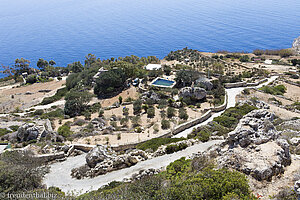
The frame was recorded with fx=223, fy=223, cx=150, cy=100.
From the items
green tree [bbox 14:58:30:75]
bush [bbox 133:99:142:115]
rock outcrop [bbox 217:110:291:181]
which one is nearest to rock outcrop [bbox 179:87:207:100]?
bush [bbox 133:99:142:115]

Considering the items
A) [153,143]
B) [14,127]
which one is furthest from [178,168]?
[14,127]

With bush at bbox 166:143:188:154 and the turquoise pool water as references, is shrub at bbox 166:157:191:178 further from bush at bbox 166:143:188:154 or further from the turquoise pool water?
the turquoise pool water

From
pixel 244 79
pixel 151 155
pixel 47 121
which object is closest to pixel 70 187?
pixel 151 155

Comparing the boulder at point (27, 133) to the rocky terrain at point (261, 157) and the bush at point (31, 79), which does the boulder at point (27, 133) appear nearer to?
the rocky terrain at point (261, 157)

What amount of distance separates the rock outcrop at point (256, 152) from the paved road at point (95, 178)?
4173 mm

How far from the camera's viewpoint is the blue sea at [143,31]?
338 ft

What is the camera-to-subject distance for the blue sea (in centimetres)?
10294


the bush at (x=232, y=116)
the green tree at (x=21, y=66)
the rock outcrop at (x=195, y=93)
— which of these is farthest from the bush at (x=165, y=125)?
the green tree at (x=21, y=66)

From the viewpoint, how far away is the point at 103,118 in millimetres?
31969

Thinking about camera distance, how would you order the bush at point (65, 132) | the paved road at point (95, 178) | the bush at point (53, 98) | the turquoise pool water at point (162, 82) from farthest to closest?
the bush at point (53, 98) → the turquoise pool water at point (162, 82) → the bush at point (65, 132) → the paved road at point (95, 178)

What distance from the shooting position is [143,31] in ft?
413

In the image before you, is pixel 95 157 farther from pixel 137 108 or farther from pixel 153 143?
pixel 137 108

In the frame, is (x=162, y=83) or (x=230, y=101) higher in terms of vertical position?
(x=230, y=101)

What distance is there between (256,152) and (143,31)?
120 meters
